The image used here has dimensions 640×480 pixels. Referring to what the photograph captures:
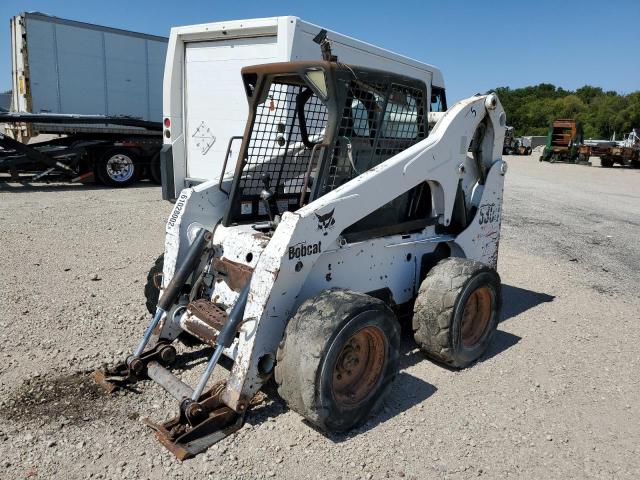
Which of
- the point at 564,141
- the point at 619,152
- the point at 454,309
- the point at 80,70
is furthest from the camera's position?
the point at 564,141

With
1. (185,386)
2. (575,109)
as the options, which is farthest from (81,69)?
(575,109)

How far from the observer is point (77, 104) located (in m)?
13.7

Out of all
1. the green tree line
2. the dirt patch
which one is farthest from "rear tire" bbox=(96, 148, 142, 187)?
the green tree line

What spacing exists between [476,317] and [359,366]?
140cm

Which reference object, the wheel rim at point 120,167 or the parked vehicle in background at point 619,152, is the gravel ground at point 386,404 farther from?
the parked vehicle in background at point 619,152

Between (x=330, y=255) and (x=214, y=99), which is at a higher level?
(x=214, y=99)

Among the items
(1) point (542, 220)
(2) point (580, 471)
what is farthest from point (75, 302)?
(1) point (542, 220)

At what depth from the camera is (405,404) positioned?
3.55m

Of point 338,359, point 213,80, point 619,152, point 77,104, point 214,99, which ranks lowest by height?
point 338,359

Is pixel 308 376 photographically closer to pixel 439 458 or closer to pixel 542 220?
pixel 439 458

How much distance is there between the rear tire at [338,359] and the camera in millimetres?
2994

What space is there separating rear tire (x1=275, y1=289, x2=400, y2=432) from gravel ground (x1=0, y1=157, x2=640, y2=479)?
0.18 m

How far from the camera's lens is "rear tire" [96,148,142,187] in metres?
12.9

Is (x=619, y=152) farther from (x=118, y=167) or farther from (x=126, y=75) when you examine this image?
(x=118, y=167)
